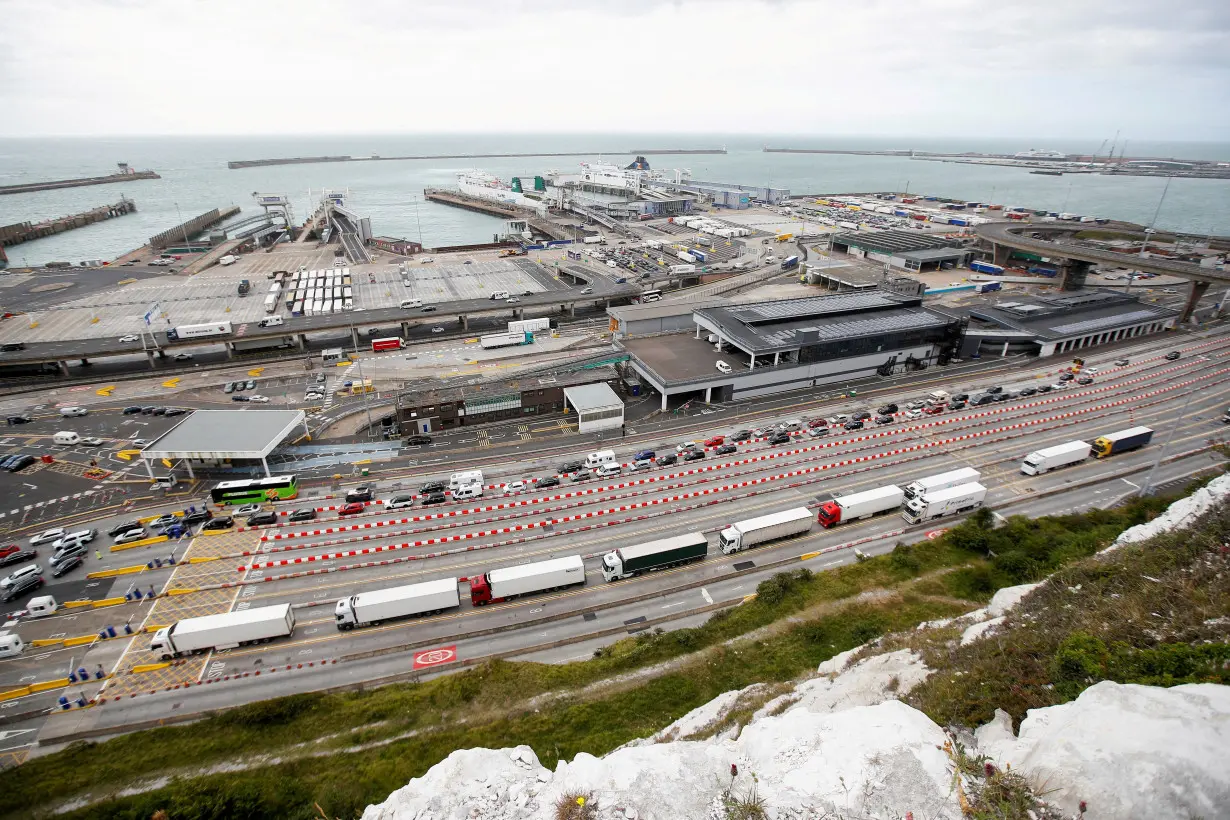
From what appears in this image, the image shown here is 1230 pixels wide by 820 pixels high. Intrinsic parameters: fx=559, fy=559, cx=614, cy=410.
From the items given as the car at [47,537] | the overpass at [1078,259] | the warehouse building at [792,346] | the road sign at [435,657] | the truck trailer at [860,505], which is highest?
the overpass at [1078,259]

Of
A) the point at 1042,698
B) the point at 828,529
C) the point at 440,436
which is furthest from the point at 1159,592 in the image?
the point at 440,436

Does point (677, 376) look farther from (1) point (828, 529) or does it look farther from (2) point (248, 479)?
(2) point (248, 479)

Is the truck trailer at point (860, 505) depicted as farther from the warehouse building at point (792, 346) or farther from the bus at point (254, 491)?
the bus at point (254, 491)

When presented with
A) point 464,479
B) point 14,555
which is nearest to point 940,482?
point 464,479

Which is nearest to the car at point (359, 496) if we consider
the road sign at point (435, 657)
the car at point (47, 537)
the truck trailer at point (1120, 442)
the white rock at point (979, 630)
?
the road sign at point (435, 657)

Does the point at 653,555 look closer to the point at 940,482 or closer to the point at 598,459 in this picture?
the point at 598,459

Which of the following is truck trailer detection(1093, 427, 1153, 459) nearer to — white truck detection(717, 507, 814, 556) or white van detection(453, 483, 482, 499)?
white truck detection(717, 507, 814, 556)
